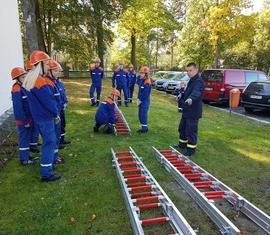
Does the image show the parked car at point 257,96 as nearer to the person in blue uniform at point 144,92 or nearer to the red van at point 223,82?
the red van at point 223,82

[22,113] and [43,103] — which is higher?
[43,103]

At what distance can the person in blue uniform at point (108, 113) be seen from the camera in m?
8.45

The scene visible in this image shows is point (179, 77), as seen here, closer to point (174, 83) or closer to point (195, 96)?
point (174, 83)

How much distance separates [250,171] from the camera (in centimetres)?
618

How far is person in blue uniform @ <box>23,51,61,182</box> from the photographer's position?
4961 mm

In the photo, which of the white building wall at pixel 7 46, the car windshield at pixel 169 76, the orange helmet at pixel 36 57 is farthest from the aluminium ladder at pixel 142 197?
the car windshield at pixel 169 76

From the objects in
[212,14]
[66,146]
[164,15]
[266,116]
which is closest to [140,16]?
[164,15]

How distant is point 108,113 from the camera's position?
335 inches

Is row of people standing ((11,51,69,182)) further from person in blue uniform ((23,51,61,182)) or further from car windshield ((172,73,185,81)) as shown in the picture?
car windshield ((172,73,185,81))

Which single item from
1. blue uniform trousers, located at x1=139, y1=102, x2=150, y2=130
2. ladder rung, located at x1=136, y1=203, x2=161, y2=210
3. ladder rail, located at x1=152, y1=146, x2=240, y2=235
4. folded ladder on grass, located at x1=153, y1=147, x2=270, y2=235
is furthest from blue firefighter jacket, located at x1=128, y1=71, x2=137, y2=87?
ladder rung, located at x1=136, y1=203, x2=161, y2=210

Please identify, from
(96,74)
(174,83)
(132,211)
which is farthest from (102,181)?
(174,83)

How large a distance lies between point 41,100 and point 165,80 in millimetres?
19399

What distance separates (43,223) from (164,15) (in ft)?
110

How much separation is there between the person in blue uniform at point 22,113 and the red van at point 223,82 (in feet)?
36.5
